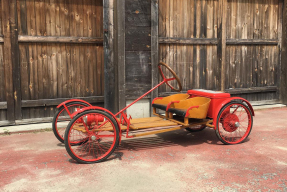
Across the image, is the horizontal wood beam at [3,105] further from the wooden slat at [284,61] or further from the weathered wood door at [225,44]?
the wooden slat at [284,61]

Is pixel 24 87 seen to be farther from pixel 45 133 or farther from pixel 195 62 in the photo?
pixel 195 62

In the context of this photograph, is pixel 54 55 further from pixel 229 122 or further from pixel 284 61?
pixel 284 61

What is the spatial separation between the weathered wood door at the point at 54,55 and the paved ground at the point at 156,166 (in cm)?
107

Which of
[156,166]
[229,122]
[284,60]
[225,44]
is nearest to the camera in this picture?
[156,166]

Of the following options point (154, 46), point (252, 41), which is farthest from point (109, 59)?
point (252, 41)

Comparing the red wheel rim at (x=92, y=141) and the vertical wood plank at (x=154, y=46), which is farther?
the vertical wood plank at (x=154, y=46)

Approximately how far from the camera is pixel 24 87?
6266 millimetres

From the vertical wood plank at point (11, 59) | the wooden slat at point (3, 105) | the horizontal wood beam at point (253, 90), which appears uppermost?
the vertical wood plank at point (11, 59)

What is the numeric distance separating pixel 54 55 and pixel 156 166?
12.2 feet

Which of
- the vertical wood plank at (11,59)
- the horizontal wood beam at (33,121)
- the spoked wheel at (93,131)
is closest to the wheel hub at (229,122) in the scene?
the spoked wheel at (93,131)

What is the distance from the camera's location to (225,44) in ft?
25.7

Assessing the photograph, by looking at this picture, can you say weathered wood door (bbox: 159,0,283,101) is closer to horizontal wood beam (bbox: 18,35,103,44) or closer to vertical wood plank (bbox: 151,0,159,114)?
vertical wood plank (bbox: 151,0,159,114)

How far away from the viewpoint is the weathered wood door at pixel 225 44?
731 cm

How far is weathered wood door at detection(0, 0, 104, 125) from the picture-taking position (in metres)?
6.18
